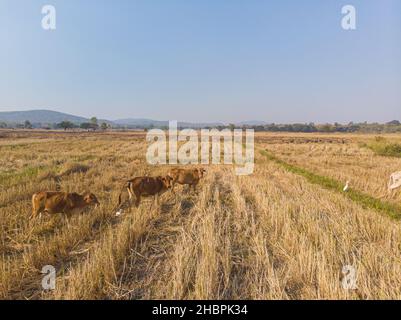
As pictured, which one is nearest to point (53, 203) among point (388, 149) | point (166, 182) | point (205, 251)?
point (166, 182)

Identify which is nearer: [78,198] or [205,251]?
[205,251]

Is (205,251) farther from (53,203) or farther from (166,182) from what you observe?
(166,182)

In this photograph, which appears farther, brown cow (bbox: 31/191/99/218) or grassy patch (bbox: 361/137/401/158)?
grassy patch (bbox: 361/137/401/158)

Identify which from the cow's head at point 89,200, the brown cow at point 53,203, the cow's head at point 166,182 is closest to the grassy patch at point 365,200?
the cow's head at point 166,182

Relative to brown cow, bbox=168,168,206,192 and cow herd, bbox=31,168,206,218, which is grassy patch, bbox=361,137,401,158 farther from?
cow herd, bbox=31,168,206,218

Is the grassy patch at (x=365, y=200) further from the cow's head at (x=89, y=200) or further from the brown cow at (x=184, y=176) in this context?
the cow's head at (x=89, y=200)

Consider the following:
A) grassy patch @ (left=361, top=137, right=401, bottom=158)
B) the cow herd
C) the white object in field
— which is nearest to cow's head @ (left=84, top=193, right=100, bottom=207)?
the cow herd

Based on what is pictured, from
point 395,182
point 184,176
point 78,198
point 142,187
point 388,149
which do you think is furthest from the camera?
point 388,149

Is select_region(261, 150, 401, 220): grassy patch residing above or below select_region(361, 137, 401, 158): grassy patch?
below

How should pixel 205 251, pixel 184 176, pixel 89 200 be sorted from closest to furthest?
pixel 205 251 → pixel 89 200 → pixel 184 176

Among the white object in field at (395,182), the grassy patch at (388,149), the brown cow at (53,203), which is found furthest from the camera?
the grassy patch at (388,149)
